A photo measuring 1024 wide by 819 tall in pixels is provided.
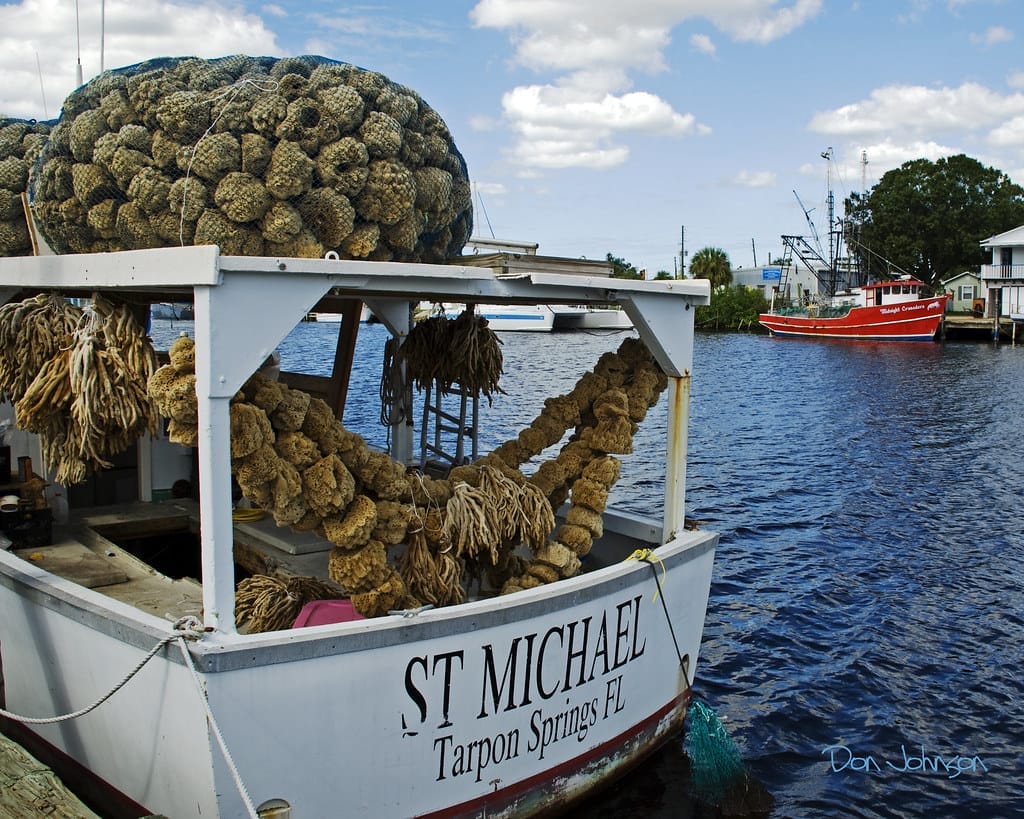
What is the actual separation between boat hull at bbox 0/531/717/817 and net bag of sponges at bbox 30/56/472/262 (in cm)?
211

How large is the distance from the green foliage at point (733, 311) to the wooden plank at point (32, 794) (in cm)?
7436

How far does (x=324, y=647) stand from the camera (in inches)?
180

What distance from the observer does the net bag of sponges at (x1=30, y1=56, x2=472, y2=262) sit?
17.1 feet

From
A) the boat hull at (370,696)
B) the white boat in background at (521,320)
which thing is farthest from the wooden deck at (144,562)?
the white boat in background at (521,320)

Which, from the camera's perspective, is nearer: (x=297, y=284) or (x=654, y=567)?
(x=297, y=284)

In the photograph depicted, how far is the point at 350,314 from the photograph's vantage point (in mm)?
8555

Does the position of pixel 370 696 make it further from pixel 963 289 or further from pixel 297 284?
pixel 963 289

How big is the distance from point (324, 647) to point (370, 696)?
1.36 feet

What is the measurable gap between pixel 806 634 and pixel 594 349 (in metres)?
43.3

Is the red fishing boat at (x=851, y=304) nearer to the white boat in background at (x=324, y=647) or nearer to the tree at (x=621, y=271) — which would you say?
the tree at (x=621, y=271)

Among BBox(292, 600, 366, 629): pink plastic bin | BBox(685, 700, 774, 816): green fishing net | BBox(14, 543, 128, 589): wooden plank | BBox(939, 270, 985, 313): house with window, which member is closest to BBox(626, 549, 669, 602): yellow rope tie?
BBox(685, 700, 774, 816): green fishing net

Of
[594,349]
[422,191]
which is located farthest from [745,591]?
[594,349]

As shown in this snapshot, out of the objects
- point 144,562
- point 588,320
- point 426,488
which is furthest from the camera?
point 588,320

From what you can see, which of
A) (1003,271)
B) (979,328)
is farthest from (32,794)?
(1003,271)
